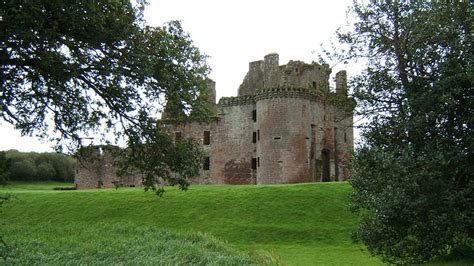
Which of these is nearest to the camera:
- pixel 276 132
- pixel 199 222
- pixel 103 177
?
pixel 199 222

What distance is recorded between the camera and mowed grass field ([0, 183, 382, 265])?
50.4 feet

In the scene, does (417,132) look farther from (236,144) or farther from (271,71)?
(236,144)

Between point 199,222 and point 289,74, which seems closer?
point 199,222

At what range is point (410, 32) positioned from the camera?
13758 millimetres

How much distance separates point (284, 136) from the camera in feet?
133

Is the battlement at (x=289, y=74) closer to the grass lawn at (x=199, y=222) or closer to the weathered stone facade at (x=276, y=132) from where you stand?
the weathered stone facade at (x=276, y=132)

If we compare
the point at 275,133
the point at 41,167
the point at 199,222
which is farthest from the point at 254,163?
the point at 41,167

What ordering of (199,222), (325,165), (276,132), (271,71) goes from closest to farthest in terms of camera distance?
(199,222)
(276,132)
(271,71)
(325,165)

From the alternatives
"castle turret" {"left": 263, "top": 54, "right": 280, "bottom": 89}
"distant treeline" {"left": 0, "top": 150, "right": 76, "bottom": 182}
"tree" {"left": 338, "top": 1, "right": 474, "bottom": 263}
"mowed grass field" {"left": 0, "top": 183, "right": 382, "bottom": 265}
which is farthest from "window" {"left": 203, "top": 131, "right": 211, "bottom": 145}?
"distant treeline" {"left": 0, "top": 150, "right": 76, "bottom": 182}

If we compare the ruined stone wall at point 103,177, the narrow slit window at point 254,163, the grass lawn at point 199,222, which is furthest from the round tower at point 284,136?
the ruined stone wall at point 103,177

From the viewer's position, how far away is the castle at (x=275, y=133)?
40.7 m

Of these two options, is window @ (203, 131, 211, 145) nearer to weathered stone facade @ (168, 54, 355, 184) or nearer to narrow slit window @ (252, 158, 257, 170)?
weathered stone facade @ (168, 54, 355, 184)

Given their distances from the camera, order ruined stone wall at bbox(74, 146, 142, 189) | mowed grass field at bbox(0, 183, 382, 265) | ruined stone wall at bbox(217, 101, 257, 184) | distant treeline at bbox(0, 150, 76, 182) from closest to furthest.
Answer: mowed grass field at bbox(0, 183, 382, 265) < ruined stone wall at bbox(217, 101, 257, 184) < ruined stone wall at bbox(74, 146, 142, 189) < distant treeline at bbox(0, 150, 76, 182)

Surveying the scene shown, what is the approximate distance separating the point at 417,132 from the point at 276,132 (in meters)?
28.4
